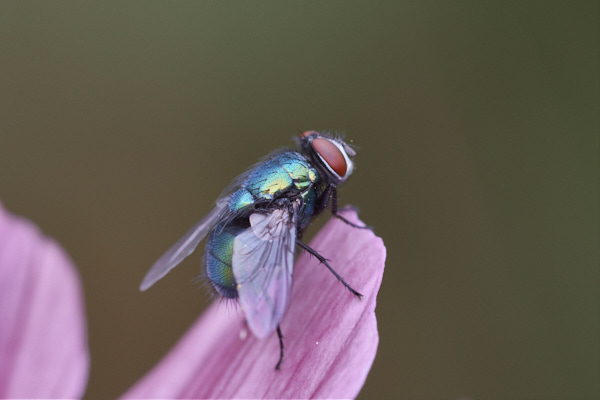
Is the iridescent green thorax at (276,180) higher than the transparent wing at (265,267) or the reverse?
higher

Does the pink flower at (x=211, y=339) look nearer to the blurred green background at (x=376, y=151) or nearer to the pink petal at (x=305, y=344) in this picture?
the pink petal at (x=305, y=344)

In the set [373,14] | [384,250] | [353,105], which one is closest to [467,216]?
[353,105]

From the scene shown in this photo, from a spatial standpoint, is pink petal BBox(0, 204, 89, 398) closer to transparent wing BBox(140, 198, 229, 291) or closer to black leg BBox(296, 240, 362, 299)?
transparent wing BBox(140, 198, 229, 291)

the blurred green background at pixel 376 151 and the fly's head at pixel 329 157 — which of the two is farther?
the blurred green background at pixel 376 151

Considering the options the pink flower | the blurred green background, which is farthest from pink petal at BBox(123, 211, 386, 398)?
the blurred green background

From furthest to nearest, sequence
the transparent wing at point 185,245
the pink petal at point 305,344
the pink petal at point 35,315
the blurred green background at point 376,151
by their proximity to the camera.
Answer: the blurred green background at point 376,151, the transparent wing at point 185,245, the pink petal at point 35,315, the pink petal at point 305,344

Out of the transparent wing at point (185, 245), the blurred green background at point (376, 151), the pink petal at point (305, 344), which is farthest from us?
the blurred green background at point (376, 151)

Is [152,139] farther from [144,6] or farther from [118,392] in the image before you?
[118,392]

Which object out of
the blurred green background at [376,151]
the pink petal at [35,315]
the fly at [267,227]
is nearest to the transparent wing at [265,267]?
the fly at [267,227]

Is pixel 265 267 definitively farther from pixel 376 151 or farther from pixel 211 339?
pixel 376 151
